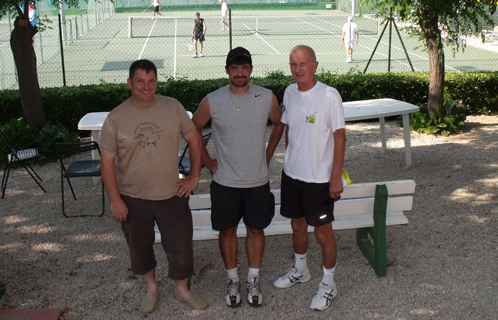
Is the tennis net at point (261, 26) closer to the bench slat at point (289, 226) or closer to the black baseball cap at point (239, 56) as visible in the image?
the bench slat at point (289, 226)

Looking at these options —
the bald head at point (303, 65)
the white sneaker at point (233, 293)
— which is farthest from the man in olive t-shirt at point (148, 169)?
the bald head at point (303, 65)

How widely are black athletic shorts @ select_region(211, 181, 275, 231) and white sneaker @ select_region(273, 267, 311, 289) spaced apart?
0.65 m

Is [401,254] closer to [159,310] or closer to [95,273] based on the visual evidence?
[159,310]

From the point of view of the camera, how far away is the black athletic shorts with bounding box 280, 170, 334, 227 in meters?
3.87

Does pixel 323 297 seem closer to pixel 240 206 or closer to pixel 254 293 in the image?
pixel 254 293

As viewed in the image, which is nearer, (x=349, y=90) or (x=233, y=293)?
(x=233, y=293)

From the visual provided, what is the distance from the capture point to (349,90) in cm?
1034

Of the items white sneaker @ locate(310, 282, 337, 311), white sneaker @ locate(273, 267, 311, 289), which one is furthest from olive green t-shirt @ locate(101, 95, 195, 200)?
white sneaker @ locate(310, 282, 337, 311)

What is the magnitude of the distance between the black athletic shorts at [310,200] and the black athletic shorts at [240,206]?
167 millimetres

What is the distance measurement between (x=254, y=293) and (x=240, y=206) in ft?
2.34

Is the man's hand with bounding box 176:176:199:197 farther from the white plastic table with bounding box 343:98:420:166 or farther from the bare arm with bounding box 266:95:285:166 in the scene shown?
the white plastic table with bounding box 343:98:420:166

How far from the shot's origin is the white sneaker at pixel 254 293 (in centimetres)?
409

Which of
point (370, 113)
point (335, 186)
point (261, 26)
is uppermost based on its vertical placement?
point (261, 26)

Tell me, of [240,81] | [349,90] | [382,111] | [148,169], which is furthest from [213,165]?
[349,90]
